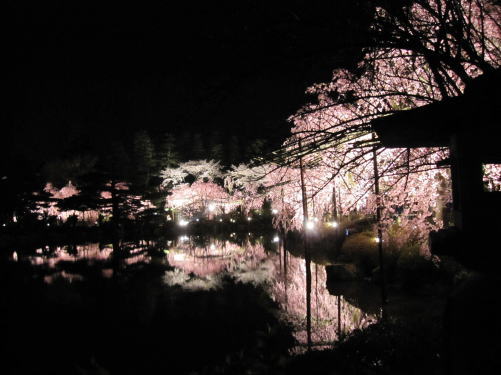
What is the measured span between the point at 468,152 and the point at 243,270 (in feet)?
52.6

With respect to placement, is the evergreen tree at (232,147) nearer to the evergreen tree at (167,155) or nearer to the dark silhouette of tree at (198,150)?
the dark silhouette of tree at (198,150)

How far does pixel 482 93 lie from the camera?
227cm

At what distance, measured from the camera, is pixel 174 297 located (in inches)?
524

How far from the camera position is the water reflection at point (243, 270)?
35.8 ft

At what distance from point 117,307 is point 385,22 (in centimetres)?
1234

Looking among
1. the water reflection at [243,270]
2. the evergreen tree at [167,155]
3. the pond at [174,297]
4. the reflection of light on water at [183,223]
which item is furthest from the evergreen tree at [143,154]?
the pond at [174,297]

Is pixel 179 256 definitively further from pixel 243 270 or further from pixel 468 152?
pixel 468 152

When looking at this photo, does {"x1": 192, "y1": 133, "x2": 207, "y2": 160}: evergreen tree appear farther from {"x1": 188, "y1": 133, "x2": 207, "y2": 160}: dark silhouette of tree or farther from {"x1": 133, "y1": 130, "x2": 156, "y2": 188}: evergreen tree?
{"x1": 133, "y1": 130, "x2": 156, "y2": 188}: evergreen tree

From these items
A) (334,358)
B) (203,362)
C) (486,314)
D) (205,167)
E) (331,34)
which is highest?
(205,167)

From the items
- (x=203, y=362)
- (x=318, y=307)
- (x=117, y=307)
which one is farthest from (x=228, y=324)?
(x=117, y=307)

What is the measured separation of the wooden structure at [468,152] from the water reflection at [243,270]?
7182 mm

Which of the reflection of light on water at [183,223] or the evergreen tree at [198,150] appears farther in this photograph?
the evergreen tree at [198,150]

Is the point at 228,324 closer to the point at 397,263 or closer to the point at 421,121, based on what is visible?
the point at 397,263

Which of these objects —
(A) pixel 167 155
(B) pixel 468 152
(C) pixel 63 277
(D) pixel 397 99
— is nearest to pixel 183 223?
(A) pixel 167 155
